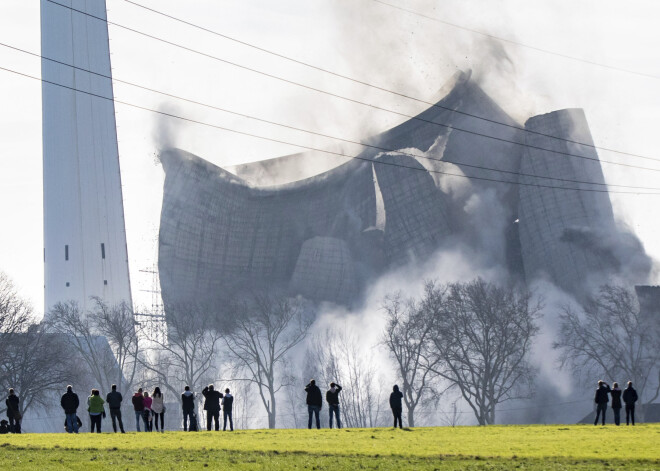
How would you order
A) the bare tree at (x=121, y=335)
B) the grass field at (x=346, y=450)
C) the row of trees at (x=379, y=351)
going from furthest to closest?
the bare tree at (x=121, y=335), the row of trees at (x=379, y=351), the grass field at (x=346, y=450)

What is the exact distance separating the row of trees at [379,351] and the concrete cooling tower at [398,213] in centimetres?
1174

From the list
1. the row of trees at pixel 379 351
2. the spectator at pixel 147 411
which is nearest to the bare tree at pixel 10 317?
the row of trees at pixel 379 351

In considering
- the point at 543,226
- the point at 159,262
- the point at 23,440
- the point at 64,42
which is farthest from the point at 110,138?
the point at 23,440

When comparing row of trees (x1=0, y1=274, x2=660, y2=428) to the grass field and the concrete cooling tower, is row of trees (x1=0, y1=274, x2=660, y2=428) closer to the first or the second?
the concrete cooling tower

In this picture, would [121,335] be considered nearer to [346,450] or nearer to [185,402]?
[185,402]

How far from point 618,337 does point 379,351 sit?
716 inches

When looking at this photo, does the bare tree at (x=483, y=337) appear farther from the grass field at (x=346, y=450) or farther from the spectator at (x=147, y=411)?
the grass field at (x=346, y=450)

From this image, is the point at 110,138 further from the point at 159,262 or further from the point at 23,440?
the point at 23,440

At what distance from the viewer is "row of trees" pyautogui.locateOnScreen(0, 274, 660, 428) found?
206ft

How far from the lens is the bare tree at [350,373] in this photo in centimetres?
7525

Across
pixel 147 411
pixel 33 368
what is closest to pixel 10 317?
pixel 33 368

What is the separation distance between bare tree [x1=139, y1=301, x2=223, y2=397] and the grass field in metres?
44.7

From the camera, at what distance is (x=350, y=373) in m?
75.9

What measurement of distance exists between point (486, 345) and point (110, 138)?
48898mm
